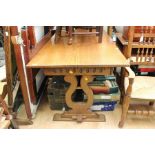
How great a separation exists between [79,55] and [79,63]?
0.17m

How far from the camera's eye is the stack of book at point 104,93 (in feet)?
5.90

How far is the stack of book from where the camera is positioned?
1797 millimetres

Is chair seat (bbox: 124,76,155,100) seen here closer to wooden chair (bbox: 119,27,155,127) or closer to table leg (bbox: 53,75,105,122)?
wooden chair (bbox: 119,27,155,127)

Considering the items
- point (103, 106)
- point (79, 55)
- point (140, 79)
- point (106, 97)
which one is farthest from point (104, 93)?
point (79, 55)

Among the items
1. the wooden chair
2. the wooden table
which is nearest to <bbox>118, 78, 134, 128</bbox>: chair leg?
the wooden chair

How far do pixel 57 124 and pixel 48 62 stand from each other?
25.6 inches

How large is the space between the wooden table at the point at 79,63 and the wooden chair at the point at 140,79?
198 millimetres

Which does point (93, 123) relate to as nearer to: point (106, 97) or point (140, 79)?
point (106, 97)

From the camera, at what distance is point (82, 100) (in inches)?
75.9

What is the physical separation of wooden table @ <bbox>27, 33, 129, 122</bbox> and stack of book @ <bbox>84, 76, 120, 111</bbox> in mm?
96

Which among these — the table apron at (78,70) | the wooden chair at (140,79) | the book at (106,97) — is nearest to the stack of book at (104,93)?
the book at (106,97)
